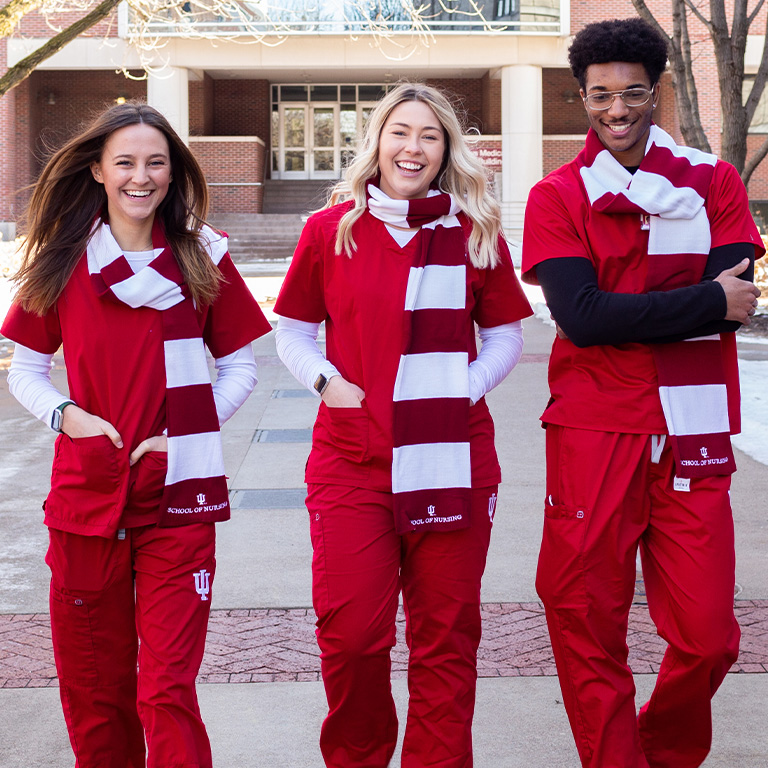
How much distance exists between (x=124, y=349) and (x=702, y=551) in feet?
5.28

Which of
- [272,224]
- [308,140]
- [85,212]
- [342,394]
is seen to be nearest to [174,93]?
[272,224]

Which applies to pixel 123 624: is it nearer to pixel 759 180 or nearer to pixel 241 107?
pixel 759 180

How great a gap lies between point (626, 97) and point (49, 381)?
1.79 m

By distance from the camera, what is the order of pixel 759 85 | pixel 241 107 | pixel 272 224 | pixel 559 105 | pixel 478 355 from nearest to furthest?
pixel 478 355 → pixel 759 85 → pixel 272 224 → pixel 559 105 → pixel 241 107

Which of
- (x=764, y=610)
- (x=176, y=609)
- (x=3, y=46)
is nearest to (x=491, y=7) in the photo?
(x=3, y=46)

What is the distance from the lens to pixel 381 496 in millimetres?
3096

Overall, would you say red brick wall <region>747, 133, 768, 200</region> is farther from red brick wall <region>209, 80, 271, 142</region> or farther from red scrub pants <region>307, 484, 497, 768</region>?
red scrub pants <region>307, 484, 497, 768</region>

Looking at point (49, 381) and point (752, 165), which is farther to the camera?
point (752, 165)

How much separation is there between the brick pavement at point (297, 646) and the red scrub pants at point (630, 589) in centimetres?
116

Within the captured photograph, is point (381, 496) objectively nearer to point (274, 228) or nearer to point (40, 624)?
point (40, 624)

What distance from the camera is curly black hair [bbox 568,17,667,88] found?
319 centimetres

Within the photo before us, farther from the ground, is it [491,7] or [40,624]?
[491,7]

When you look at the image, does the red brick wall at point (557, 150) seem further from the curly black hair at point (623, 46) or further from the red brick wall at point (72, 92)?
the curly black hair at point (623, 46)

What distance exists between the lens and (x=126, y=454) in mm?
2928
